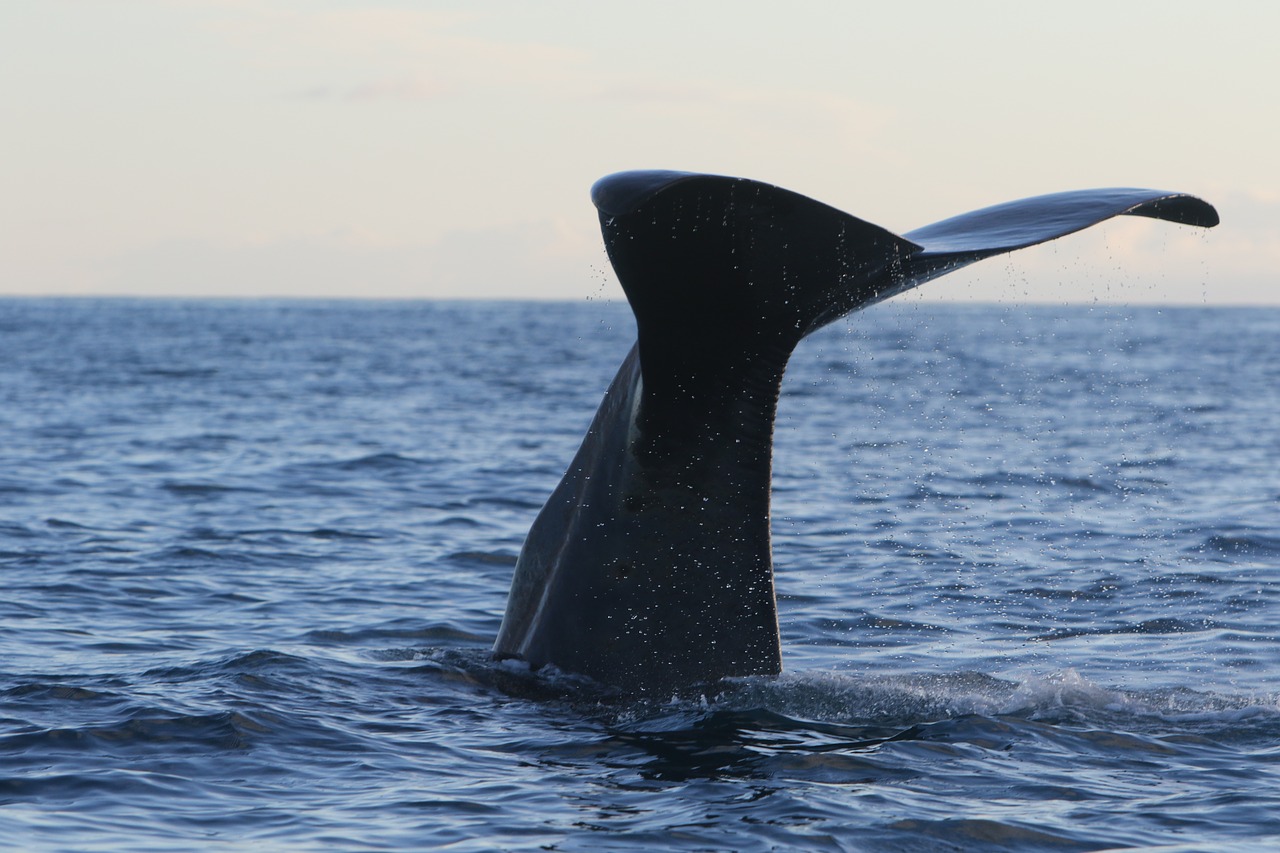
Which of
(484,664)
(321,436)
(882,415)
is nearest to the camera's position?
(484,664)

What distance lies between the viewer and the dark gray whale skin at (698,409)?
5180 mm

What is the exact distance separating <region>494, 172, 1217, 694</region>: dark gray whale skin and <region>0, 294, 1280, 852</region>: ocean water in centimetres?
31

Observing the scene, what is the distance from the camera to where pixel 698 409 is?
5.95 meters

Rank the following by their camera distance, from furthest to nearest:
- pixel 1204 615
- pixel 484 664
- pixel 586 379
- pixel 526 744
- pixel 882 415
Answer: pixel 586 379, pixel 882 415, pixel 1204 615, pixel 484 664, pixel 526 744

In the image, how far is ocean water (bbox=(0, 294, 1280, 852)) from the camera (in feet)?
18.3

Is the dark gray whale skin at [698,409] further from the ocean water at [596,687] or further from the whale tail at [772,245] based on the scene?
the ocean water at [596,687]

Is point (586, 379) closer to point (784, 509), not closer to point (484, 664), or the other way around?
point (784, 509)

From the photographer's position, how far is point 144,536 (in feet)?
43.7

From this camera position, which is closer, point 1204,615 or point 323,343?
point 1204,615

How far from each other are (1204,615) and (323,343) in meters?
60.4

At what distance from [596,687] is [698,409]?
1.27 m

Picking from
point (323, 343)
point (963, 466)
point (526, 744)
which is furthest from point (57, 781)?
point (323, 343)

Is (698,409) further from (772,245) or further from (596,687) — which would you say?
(596,687)

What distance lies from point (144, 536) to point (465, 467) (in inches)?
250
